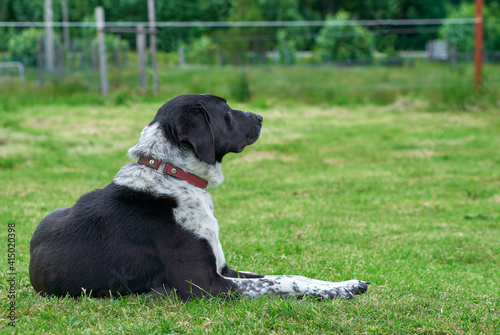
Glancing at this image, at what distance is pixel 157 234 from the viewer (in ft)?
10.2

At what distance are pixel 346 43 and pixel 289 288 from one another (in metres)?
17.0

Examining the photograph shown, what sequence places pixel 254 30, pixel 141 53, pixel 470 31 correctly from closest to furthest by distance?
pixel 141 53 < pixel 470 31 < pixel 254 30

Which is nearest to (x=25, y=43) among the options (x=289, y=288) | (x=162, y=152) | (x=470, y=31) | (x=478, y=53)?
(x=478, y=53)

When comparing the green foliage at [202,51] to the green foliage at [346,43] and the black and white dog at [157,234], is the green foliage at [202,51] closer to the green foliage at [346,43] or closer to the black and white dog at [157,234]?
the green foliage at [346,43]

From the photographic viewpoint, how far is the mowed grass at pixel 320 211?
115 inches

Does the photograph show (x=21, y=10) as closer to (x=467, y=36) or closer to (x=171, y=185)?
(x=467, y=36)

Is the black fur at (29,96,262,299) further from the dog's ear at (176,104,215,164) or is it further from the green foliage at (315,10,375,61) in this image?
the green foliage at (315,10,375,61)

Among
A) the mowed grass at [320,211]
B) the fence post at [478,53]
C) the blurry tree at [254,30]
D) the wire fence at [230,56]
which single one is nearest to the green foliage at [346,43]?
the wire fence at [230,56]

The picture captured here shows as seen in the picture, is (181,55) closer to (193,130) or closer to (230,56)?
(230,56)

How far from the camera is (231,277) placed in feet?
11.4

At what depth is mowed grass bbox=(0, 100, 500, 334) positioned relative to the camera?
2926mm

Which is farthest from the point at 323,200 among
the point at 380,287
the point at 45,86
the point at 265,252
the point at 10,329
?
the point at 45,86

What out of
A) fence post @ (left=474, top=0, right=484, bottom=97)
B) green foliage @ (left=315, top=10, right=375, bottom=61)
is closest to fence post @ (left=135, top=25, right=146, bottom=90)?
green foliage @ (left=315, top=10, right=375, bottom=61)

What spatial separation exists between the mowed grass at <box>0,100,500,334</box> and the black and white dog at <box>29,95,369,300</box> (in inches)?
4.2
